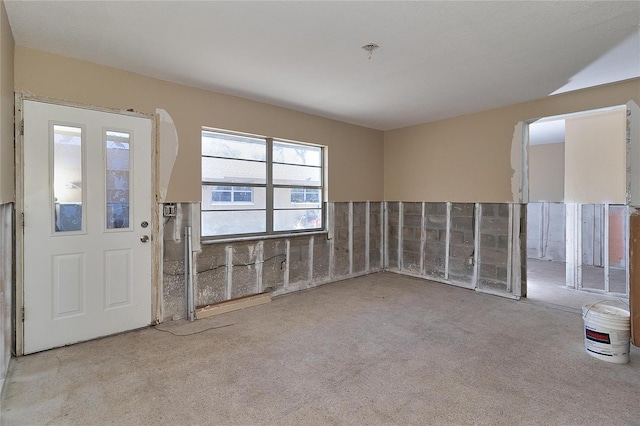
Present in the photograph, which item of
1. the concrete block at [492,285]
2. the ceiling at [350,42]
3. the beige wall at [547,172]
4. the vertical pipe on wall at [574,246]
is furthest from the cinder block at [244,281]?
the beige wall at [547,172]

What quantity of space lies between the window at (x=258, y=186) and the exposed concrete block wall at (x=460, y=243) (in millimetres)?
1664

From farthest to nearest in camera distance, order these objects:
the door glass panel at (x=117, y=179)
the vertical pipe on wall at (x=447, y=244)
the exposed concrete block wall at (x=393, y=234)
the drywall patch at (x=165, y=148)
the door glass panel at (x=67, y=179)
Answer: the exposed concrete block wall at (x=393, y=234), the vertical pipe on wall at (x=447, y=244), the drywall patch at (x=165, y=148), the door glass panel at (x=117, y=179), the door glass panel at (x=67, y=179)

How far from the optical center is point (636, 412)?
208 cm

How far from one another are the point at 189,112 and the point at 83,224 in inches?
64.7

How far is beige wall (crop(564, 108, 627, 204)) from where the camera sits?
502 cm

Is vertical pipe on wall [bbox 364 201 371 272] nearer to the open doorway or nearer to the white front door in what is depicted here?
the open doorway

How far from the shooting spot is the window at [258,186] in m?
4.13

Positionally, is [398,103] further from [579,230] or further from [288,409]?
[288,409]

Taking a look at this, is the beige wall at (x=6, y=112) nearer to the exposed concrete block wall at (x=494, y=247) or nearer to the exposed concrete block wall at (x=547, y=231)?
the exposed concrete block wall at (x=494, y=247)

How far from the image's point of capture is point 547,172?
807cm

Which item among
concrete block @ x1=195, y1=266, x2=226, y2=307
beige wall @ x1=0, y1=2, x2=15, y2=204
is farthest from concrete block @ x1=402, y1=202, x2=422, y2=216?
beige wall @ x1=0, y1=2, x2=15, y2=204

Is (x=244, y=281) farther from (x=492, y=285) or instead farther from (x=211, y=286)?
(x=492, y=285)

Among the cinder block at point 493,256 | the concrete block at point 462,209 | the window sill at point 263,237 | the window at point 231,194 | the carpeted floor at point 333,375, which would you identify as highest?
the window at point 231,194

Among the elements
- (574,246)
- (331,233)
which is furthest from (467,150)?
(331,233)
